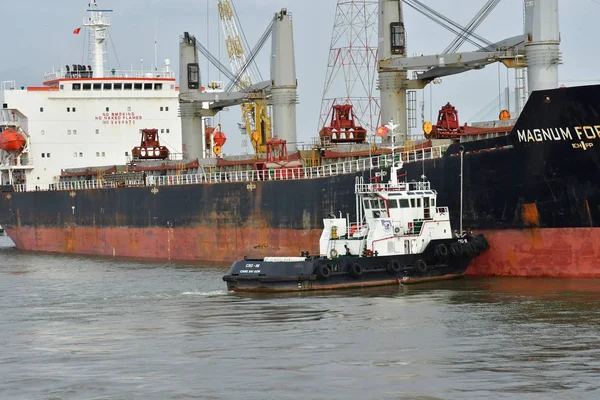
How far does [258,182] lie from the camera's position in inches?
1465

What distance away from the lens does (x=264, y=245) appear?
3656 cm

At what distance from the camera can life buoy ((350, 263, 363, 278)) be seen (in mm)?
26609

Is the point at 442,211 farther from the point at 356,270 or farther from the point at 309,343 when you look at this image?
the point at 309,343

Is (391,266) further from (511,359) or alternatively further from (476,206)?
(511,359)

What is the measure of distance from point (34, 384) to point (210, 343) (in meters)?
4.02

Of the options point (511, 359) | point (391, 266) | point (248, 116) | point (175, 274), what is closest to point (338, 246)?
point (391, 266)

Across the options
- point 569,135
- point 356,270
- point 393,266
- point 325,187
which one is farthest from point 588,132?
point 325,187

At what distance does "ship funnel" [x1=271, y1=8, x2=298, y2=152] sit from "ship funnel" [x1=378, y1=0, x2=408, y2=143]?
5104mm

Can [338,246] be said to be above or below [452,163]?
below

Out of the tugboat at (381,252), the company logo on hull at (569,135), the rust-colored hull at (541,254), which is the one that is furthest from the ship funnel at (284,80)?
the company logo on hull at (569,135)

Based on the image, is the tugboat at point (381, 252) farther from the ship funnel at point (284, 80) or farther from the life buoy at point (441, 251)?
the ship funnel at point (284, 80)

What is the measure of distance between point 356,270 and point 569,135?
6617 millimetres

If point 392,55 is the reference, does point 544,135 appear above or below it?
below

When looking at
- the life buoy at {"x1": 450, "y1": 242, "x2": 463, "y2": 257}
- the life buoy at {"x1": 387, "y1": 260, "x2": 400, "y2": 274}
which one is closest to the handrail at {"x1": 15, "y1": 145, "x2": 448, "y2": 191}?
the life buoy at {"x1": 450, "y1": 242, "x2": 463, "y2": 257}
